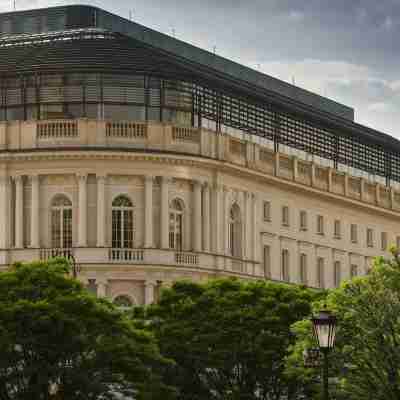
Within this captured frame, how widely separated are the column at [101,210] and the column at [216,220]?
8780 mm

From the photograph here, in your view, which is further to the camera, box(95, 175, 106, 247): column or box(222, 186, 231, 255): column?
box(222, 186, 231, 255): column

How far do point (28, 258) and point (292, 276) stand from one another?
25.7 meters

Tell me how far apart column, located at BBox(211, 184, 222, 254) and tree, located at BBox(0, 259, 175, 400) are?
4488 centimetres

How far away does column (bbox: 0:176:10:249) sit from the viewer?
133 metres

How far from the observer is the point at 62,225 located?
434 ft

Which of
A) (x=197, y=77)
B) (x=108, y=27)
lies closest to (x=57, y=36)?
(x=108, y=27)

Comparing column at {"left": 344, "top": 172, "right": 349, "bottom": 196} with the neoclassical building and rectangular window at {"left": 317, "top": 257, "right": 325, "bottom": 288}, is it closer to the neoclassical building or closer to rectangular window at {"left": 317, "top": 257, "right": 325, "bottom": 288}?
rectangular window at {"left": 317, "top": 257, "right": 325, "bottom": 288}

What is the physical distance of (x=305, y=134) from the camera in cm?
15275

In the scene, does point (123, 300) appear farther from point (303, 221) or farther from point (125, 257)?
point (303, 221)

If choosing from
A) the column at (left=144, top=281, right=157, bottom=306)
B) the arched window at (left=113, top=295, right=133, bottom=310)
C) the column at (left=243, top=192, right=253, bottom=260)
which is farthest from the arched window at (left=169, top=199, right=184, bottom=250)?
the column at (left=243, top=192, right=253, bottom=260)

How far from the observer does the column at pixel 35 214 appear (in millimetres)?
132250

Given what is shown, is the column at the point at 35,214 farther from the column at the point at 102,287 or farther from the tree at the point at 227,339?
the tree at the point at 227,339

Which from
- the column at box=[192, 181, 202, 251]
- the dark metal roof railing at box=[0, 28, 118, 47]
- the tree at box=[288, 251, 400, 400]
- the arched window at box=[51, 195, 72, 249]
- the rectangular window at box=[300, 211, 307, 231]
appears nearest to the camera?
the tree at box=[288, 251, 400, 400]

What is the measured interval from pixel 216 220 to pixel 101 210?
9.38 m
